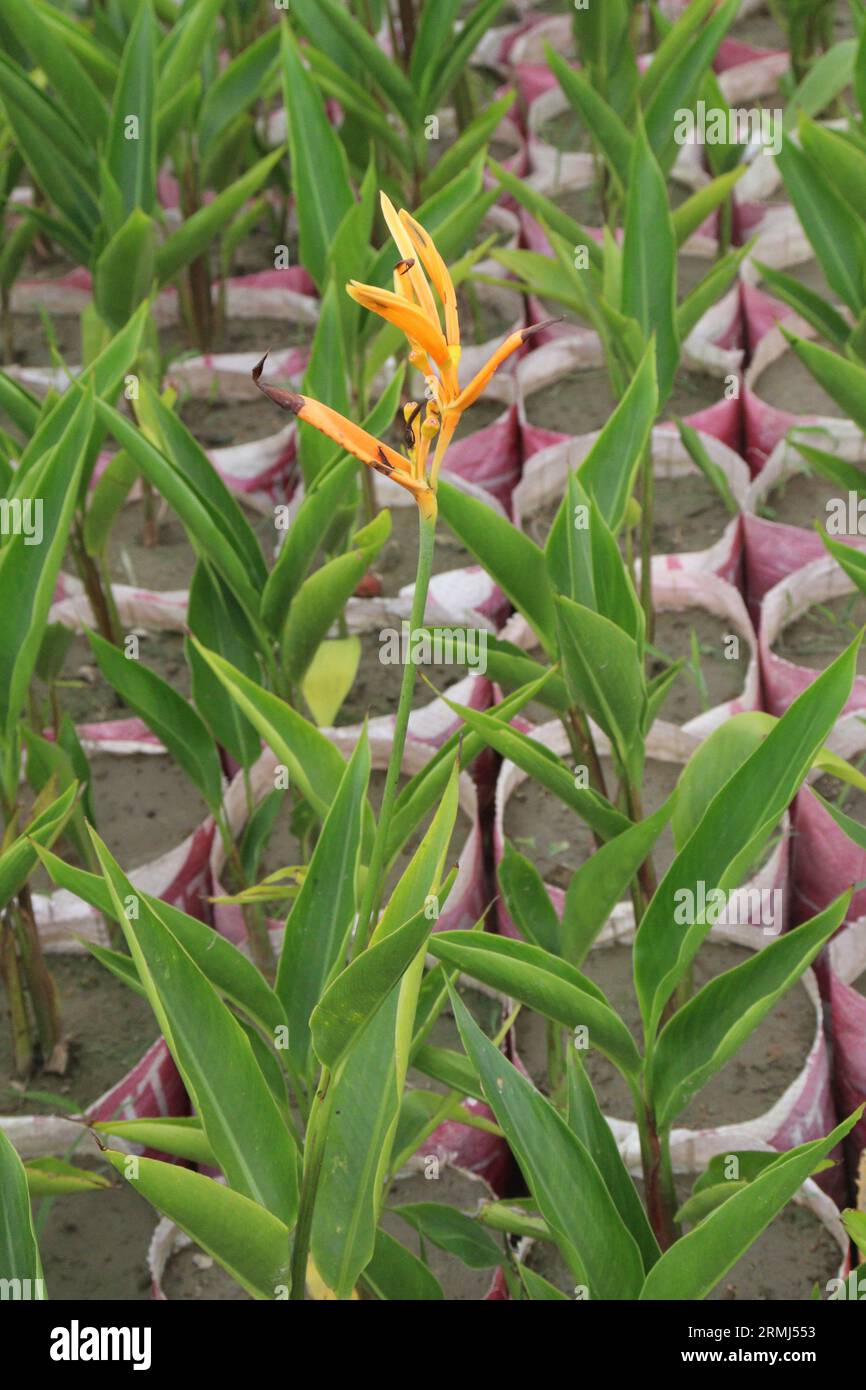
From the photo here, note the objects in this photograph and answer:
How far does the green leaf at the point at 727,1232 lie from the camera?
81cm

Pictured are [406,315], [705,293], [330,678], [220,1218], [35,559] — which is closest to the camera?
[406,315]

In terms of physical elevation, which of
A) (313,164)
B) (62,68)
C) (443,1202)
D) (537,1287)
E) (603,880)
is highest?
(62,68)

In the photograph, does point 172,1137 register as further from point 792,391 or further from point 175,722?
point 792,391

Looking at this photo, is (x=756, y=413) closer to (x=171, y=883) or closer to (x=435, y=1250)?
(x=171, y=883)

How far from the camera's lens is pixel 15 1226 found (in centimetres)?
85

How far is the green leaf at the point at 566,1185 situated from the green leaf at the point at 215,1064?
4.6 inches

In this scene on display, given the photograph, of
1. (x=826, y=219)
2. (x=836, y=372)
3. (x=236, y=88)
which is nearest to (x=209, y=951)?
(x=836, y=372)

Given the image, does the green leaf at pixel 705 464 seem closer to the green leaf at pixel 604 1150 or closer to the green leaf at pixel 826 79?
the green leaf at pixel 826 79

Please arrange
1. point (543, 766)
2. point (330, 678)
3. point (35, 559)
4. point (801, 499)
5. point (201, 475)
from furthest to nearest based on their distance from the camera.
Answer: point (801, 499)
point (330, 678)
point (201, 475)
point (35, 559)
point (543, 766)

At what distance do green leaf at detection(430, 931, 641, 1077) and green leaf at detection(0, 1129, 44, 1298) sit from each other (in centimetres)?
24

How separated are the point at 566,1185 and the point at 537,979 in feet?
0.36

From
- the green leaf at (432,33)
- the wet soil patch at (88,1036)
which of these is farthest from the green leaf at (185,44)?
the wet soil patch at (88,1036)

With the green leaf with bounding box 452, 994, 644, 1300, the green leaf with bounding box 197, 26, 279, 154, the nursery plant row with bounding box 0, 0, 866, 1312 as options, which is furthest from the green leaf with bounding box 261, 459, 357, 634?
the green leaf with bounding box 197, 26, 279, 154

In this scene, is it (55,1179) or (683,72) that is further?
(683,72)
